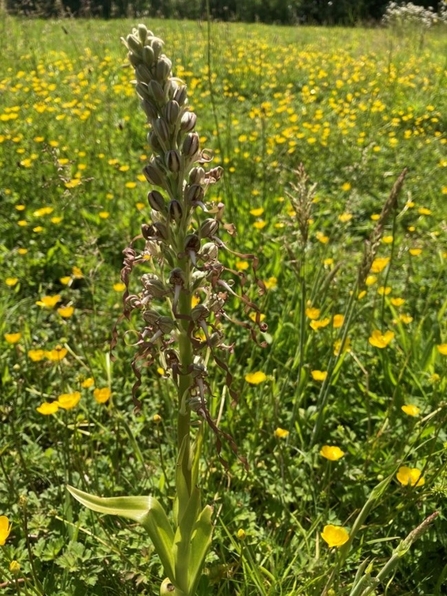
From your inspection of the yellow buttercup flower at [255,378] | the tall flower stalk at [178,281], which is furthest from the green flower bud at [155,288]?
the yellow buttercup flower at [255,378]

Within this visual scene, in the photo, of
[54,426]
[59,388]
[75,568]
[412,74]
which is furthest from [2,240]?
[412,74]

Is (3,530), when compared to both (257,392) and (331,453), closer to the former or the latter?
(331,453)

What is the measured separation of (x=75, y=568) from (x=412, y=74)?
784cm

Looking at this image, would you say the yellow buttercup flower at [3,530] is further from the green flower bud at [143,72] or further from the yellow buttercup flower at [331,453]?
the green flower bud at [143,72]

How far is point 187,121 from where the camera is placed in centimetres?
107

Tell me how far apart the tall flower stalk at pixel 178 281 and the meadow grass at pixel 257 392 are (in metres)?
0.16

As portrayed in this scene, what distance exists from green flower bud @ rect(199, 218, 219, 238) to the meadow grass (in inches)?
18.4

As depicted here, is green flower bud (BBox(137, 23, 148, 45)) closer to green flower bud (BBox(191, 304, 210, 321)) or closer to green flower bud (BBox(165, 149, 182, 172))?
green flower bud (BBox(165, 149, 182, 172))

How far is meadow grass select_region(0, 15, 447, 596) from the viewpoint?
1.64 m

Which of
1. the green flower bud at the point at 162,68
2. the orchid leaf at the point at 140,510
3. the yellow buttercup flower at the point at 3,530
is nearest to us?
the green flower bud at the point at 162,68

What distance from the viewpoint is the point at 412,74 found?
294 inches

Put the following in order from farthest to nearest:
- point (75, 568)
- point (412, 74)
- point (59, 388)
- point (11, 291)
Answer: point (412, 74), point (11, 291), point (59, 388), point (75, 568)

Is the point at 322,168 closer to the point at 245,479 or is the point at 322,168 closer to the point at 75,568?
the point at 245,479

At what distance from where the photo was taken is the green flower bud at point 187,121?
3.50 ft
